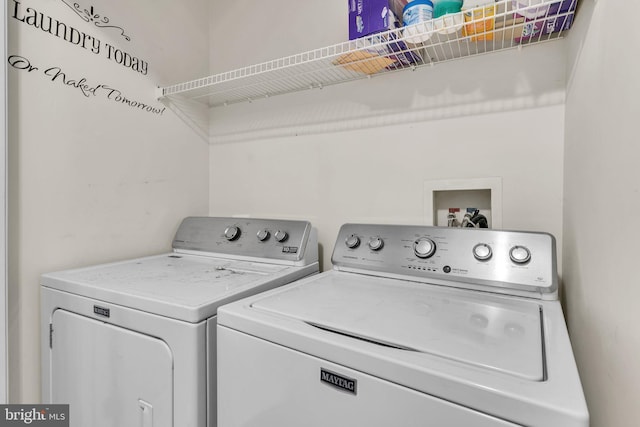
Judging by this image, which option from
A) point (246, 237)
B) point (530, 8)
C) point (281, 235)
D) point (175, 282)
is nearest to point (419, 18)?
point (530, 8)

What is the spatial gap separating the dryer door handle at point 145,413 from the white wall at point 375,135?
945 millimetres

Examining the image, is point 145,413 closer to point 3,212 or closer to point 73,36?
point 3,212

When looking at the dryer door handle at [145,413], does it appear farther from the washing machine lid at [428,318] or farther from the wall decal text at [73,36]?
the wall decal text at [73,36]

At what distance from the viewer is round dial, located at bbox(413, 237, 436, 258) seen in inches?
45.6

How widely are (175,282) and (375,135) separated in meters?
1.05

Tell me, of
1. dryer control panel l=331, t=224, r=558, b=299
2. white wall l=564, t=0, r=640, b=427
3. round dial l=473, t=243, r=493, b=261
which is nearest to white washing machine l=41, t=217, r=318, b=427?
dryer control panel l=331, t=224, r=558, b=299

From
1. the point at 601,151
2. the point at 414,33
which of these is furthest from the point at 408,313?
the point at 414,33

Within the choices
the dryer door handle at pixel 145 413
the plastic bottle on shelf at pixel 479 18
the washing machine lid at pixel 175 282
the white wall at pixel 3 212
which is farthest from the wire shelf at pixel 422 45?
the dryer door handle at pixel 145 413

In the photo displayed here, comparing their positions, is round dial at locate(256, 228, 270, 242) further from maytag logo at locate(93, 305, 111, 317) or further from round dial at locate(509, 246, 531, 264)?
round dial at locate(509, 246, 531, 264)

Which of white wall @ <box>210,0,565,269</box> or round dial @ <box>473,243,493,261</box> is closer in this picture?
round dial @ <box>473,243,493,261</box>

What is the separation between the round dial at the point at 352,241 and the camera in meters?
1.33

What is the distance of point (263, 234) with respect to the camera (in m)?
1.52

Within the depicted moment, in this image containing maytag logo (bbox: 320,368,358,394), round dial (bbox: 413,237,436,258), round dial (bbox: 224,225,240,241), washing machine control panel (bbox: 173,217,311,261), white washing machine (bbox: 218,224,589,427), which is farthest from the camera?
round dial (bbox: 224,225,240,241)

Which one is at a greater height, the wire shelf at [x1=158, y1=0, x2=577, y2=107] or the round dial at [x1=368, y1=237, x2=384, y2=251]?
the wire shelf at [x1=158, y1=0, x2=577, y2=107]
